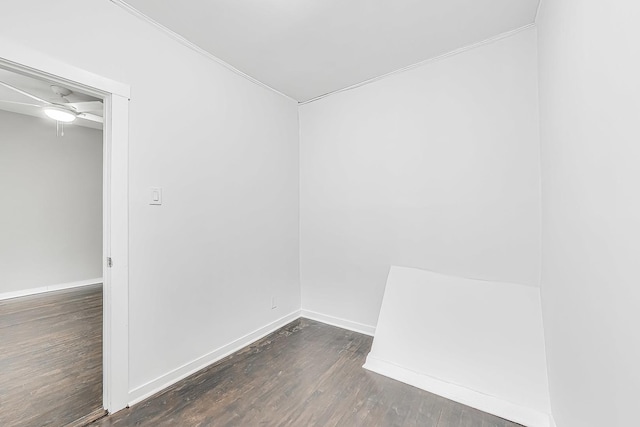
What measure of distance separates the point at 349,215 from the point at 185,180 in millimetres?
1605

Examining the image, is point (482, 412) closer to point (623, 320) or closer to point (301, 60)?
point (623, 320)

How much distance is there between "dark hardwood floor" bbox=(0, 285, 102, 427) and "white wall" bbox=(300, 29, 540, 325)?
2.04 m

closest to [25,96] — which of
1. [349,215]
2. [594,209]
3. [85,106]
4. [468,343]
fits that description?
[85,106]

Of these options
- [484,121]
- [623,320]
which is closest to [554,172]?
[484,121]

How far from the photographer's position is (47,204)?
14.0ft

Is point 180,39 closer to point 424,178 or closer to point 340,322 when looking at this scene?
point 424,178

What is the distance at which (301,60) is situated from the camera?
2.39m

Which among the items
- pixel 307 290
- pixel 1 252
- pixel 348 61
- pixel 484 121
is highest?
pixel 348 61

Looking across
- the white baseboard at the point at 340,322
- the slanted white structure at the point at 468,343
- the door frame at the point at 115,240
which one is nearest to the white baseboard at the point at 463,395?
the slanted white structure at the point at 468,343

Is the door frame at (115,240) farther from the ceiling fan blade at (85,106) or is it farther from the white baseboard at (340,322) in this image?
the ceiling fan blade at (85,106)

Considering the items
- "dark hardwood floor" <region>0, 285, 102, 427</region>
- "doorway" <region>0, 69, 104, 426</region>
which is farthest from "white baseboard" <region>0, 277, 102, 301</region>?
"dark hardwood floor" <region>0, 285, 102, 427</region>

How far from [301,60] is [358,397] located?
2725 mm

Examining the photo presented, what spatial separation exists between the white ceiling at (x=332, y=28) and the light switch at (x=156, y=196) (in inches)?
46.6

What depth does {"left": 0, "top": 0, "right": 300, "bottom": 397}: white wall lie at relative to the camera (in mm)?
1641
